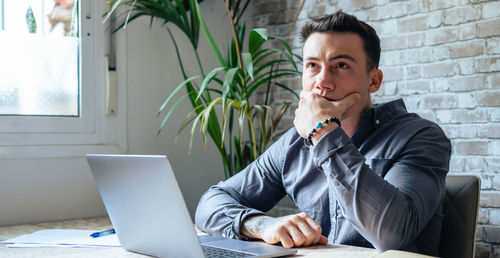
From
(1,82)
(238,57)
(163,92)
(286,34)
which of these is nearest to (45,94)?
(1,82)

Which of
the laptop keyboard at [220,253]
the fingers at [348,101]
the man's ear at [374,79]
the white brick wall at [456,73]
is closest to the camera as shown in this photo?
the laptop keyboard at [220,253]

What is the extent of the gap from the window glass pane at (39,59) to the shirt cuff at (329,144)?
5.46 ft

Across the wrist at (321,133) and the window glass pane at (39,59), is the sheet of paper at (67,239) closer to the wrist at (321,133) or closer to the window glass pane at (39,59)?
the wrist at (321,133)

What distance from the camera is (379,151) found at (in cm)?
164

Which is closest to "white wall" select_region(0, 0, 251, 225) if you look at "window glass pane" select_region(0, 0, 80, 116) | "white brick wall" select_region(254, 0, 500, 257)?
"window glass pane" select_region(0, 0, 80, 116)

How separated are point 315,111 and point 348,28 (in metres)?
0.37

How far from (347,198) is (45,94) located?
1.81m

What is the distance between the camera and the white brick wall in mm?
2473

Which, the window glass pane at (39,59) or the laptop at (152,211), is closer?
the laptop at (152,211)

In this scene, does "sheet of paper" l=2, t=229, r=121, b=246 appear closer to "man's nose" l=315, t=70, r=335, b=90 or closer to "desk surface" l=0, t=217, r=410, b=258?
"desk surface" l=0, t=217, r=410, b=258

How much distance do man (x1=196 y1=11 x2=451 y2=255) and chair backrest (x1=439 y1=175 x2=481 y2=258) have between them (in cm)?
4

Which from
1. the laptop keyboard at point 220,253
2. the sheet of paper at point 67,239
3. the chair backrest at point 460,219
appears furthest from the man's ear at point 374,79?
the sheet of paper at point 67,239

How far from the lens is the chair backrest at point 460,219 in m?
1.54

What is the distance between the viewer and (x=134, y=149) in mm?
2898
